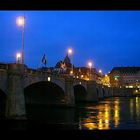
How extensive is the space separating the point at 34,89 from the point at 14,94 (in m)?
25.8

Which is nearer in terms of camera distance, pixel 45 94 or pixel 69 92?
pixel 69 92

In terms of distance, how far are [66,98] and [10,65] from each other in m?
25.4

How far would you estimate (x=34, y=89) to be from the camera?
59.8 m

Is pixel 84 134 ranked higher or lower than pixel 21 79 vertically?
lower

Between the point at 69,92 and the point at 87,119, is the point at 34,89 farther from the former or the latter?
the point at 87,119

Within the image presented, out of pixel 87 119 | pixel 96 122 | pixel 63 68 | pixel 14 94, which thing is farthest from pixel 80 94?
pixel 14 94

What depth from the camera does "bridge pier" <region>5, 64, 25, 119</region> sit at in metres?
33.5

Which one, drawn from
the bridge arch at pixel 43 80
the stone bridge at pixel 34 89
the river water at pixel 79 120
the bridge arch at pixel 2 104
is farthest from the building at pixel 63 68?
the bridge arch at pixel 2 104

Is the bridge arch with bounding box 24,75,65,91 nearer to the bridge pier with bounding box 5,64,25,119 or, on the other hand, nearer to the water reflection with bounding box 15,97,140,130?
the bridge pier with bounding box 5,64,25,119

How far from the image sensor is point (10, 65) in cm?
3412
